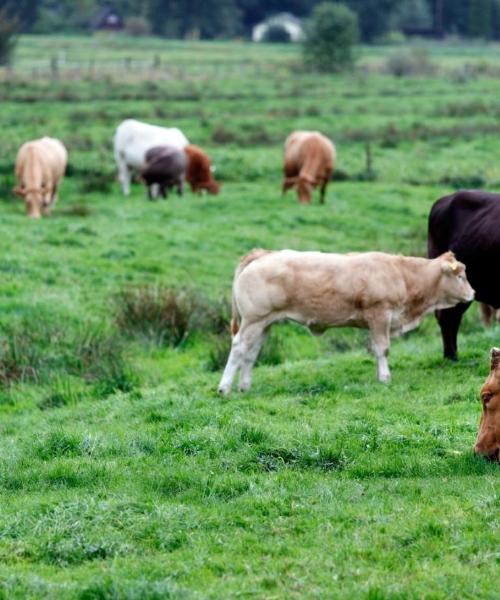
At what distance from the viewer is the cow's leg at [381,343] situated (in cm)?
1127

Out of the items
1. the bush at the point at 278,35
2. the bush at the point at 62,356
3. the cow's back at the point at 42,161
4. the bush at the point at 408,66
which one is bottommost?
the bush at the point at 62,356

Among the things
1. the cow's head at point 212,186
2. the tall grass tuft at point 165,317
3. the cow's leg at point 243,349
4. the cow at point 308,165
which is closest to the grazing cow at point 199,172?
the cow's head at point 212,186

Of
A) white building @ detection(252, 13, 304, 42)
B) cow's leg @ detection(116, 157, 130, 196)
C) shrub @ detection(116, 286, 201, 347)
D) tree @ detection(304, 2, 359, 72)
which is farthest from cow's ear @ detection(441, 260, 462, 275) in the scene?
white building @ detection(252, 13, 304, 42)

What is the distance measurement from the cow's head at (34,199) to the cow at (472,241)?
11.4 m

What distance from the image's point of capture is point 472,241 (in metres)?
12.2

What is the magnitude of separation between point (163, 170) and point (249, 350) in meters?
15.1

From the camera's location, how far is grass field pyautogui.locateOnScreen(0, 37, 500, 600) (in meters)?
6.53

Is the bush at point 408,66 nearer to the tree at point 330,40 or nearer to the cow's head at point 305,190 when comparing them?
the tree at point 330,40

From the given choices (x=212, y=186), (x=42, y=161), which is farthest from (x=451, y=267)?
(x=212, y=186)

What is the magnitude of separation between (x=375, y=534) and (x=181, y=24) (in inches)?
3602

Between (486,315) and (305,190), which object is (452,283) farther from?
(305,190)

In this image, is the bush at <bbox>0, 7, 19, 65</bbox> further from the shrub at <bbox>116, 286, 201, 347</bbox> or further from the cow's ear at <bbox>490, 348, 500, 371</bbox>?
the cow's ear at <bbox>490, 348, 500, 371</bbox>

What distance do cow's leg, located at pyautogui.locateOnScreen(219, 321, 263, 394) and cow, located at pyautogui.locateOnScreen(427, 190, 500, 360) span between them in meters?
2.18

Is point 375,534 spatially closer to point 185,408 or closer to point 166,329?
point 185,408
